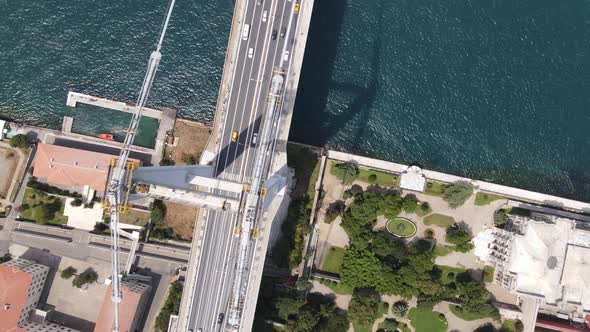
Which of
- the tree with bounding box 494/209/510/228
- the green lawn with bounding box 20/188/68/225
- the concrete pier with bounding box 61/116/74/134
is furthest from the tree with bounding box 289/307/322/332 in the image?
the concrete pier with bounding box 61/116/74/134

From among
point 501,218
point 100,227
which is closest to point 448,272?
point 501,218

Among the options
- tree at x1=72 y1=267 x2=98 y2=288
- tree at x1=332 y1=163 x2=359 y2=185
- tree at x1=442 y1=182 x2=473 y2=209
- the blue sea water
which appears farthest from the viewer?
the blue sea water

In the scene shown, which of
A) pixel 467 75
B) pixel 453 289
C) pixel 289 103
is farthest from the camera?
pixel 467 75

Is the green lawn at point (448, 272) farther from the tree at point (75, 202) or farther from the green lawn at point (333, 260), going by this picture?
the tree at point (75, 202)

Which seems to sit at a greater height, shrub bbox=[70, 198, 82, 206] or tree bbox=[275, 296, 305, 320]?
shrub bbox=[70, 198, 82, 206]

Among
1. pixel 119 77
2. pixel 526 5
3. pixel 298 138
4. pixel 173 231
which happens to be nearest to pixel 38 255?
pixel 173 231

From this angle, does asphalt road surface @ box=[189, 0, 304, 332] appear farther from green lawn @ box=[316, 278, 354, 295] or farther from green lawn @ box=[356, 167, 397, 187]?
green lawn @ box=[356, 167, 397, 187]

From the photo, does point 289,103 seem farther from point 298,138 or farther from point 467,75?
point 467,75
